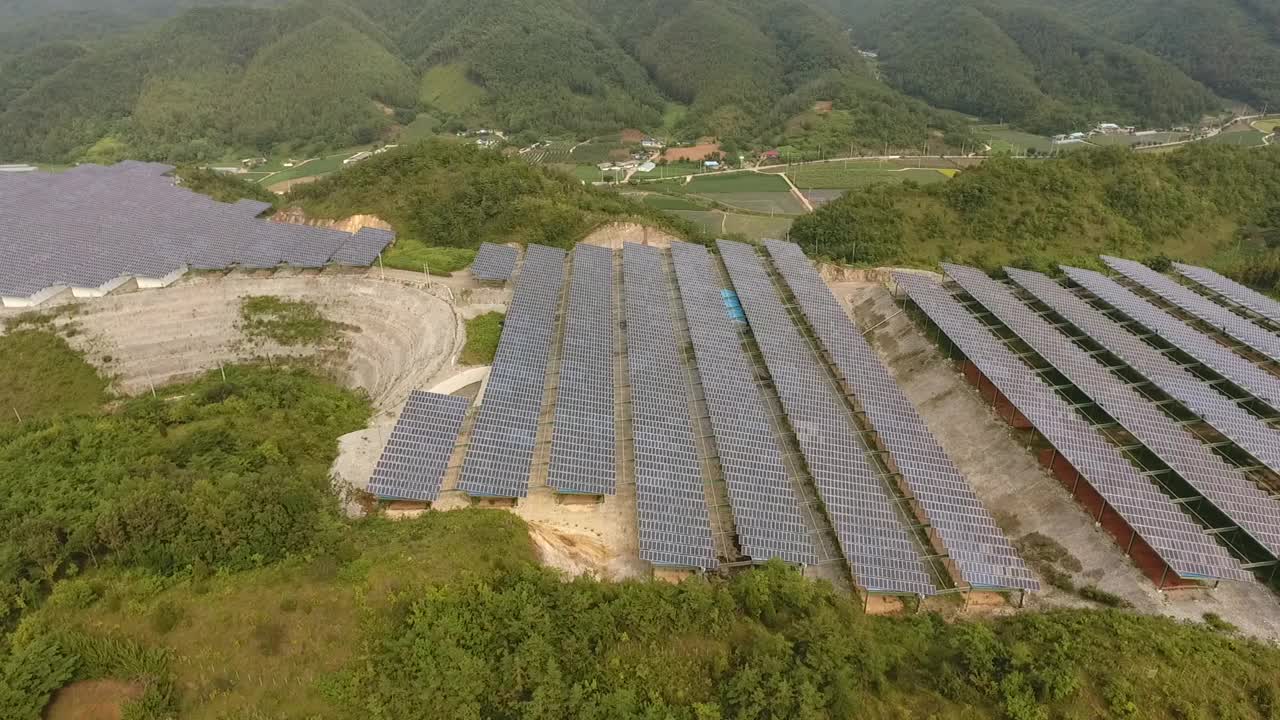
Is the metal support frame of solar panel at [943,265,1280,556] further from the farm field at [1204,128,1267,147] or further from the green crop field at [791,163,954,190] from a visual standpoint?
the farm field at [1204,128,1267,147]

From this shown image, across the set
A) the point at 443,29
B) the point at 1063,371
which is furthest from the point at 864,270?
the point at 443,29

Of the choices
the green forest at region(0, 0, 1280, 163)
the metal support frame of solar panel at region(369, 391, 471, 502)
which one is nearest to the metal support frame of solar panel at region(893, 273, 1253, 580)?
the metal support frame of solar panel at region(369, 391, 471, 502)

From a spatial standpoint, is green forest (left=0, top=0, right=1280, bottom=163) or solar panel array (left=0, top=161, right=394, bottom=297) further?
green forest (left=0, top=0, right=1280, bottom=163)

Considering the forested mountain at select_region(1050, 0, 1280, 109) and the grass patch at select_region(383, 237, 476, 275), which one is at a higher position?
the forested mountain at select_region(1050, 0, 1280, 109)

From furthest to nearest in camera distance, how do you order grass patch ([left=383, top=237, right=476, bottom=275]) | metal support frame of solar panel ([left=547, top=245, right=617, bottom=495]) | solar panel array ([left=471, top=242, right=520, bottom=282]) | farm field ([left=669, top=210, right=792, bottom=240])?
farm field ([left=669, top=210, right=792, bottom=240]) < grass patch ([left=383, top=237, right=476, bottom=275]) < solar panel array ([left=471, top=242, right=520, bottom=282]) < metal support frame of solar panel ([left=547, top=245, right=617, bottom=495])

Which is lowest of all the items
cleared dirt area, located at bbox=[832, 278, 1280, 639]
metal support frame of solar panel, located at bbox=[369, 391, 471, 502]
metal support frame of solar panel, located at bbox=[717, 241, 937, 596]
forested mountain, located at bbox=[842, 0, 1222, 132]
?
cleared dirt area, located at bbox=[832, 278, 1280, 639]

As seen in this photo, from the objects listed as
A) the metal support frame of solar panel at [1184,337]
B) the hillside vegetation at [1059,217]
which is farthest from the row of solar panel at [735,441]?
the hillside vegetation at [1059,217]

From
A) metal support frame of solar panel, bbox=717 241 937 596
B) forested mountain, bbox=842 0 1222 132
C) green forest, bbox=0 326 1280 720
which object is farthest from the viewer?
forested mountain, bbox=842 0 1222 132
